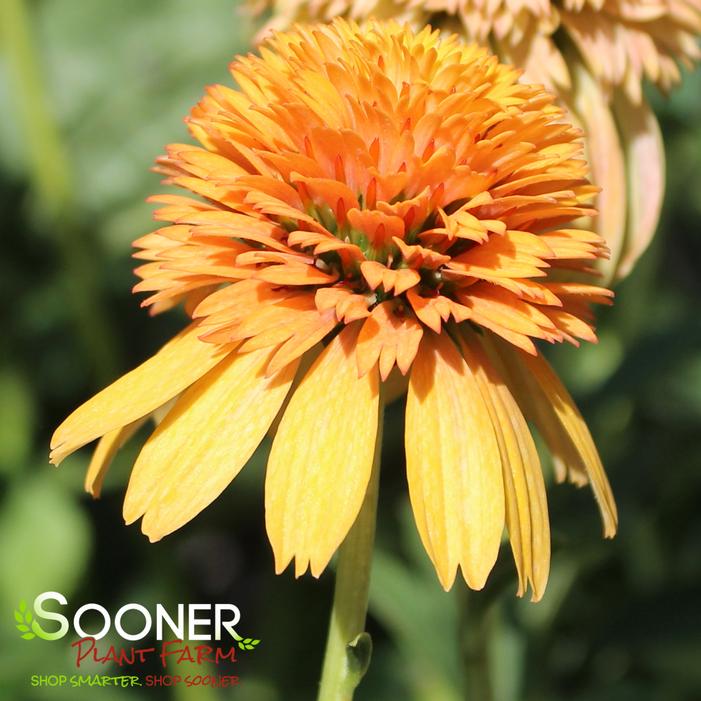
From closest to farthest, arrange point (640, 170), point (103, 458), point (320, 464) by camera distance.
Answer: point (320, 464)
point (103, 458)
point (640, 170)

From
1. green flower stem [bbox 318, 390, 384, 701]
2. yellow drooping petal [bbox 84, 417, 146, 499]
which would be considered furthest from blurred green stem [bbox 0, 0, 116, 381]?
green flower stem [bbox 318, 390, 384, 701]

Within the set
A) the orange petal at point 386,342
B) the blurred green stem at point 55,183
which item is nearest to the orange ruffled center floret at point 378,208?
the orange petal at point 386,342

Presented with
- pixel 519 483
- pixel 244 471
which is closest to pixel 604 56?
pixel 519 483

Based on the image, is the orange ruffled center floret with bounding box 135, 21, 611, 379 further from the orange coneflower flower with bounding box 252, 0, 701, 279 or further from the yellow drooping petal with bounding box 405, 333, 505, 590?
the orange coneflower flower with bounding box 252, 0, 701, 279

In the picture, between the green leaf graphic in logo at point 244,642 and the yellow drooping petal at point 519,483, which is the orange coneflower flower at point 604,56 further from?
the green leaf graphic in logo at point 244,642

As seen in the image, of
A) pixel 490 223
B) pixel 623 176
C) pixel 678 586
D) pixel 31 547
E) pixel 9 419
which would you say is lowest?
pixel 678 586

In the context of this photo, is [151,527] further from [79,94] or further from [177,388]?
[79,94]

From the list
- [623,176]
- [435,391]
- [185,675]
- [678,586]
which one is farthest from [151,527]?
[678,586]

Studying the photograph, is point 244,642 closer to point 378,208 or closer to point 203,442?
point 203,442
